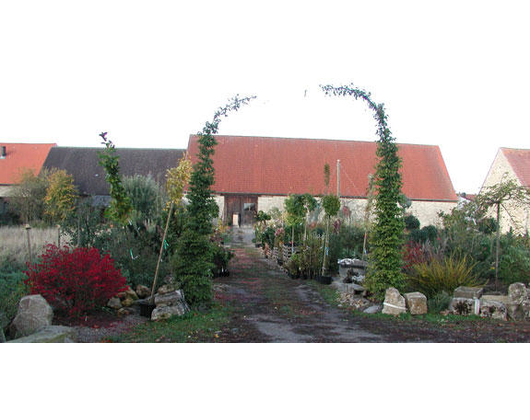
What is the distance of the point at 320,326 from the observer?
237 inches

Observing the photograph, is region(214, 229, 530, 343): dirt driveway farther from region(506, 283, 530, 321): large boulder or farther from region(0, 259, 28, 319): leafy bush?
region(0, 259, 28, 319): leafy bush

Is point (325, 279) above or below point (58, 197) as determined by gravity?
below

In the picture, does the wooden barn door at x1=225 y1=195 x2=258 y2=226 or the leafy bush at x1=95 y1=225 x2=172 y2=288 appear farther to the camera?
the wooden barn door at x1=225 y1=195 x2=258 y2=226

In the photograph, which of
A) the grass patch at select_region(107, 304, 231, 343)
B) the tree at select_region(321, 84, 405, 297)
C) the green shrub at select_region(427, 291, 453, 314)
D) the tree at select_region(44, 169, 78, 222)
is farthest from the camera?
the tree at select_region(44, 169, 78, 222)

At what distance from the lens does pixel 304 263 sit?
1102 centimetres

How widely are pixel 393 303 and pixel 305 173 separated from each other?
21.8 meters

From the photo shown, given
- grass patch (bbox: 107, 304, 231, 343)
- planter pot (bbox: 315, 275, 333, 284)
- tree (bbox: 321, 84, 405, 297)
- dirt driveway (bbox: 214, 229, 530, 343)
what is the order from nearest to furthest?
grass patch (bbox: 107, 304, 231, 343) < dirt driveway (bbox: 214, 229, 530, 343) < tree (bbox: 321, 84, 405, 297) < planter pot (bbox: 315, 275, 333, 284)

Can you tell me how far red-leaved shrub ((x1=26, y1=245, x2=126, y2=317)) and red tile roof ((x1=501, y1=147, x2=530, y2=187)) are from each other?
24.3 meters

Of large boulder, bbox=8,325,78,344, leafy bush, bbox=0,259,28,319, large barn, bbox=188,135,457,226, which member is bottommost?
large boulder, bbox=8,325,78,344

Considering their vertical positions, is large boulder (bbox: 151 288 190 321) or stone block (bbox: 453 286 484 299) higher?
stone block (bbox: 453 286 484 299)

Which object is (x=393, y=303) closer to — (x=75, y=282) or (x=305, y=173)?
(x=75, y=282)

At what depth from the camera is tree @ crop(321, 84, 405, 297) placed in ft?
23.8

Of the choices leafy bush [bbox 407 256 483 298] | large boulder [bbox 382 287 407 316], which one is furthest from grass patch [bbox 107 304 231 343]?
leafy bush [bbox 407 256 483 298]

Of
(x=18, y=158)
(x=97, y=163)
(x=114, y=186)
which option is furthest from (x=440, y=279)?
(x=18, y=158)
